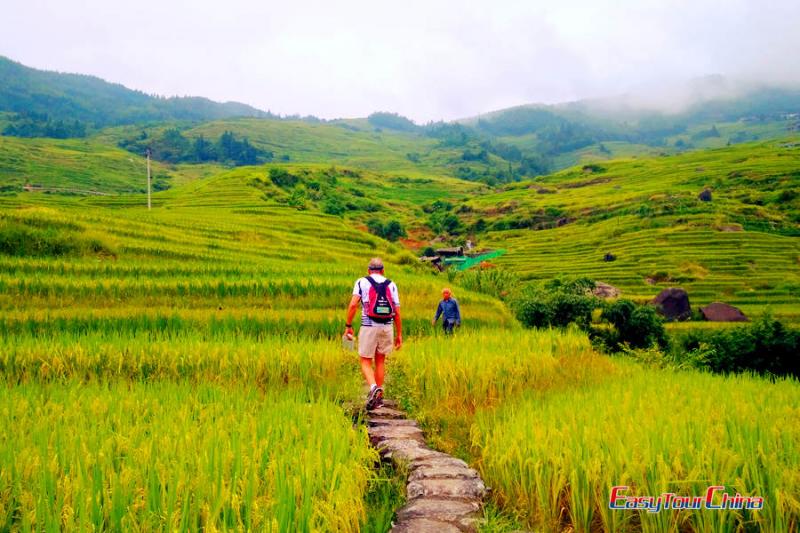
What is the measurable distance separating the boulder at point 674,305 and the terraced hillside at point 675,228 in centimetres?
463

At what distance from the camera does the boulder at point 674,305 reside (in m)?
40.7

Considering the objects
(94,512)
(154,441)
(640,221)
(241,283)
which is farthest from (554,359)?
(640,221)

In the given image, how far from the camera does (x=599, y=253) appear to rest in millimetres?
60188

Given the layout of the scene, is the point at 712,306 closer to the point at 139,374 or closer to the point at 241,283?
the point at 241,283

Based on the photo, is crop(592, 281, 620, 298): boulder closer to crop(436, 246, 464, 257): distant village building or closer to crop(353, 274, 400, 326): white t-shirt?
crop(436, 246, 464, 257): distant village building

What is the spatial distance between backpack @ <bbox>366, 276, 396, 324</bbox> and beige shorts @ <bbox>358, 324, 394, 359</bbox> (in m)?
0.11

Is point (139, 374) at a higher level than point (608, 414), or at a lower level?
lower

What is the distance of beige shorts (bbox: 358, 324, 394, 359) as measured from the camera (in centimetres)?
687

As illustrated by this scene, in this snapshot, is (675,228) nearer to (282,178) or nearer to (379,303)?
(282,178)

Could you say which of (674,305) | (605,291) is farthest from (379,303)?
(605,291)

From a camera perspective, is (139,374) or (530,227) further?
(530,227)

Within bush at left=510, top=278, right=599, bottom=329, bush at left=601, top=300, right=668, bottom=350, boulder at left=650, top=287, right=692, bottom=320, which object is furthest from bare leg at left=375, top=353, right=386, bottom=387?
boulder at left=650, top=287, right=692, bottom=320

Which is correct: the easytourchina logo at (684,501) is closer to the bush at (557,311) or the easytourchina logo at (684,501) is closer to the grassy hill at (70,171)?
the bush at (557,311)

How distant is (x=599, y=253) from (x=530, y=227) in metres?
18.8
